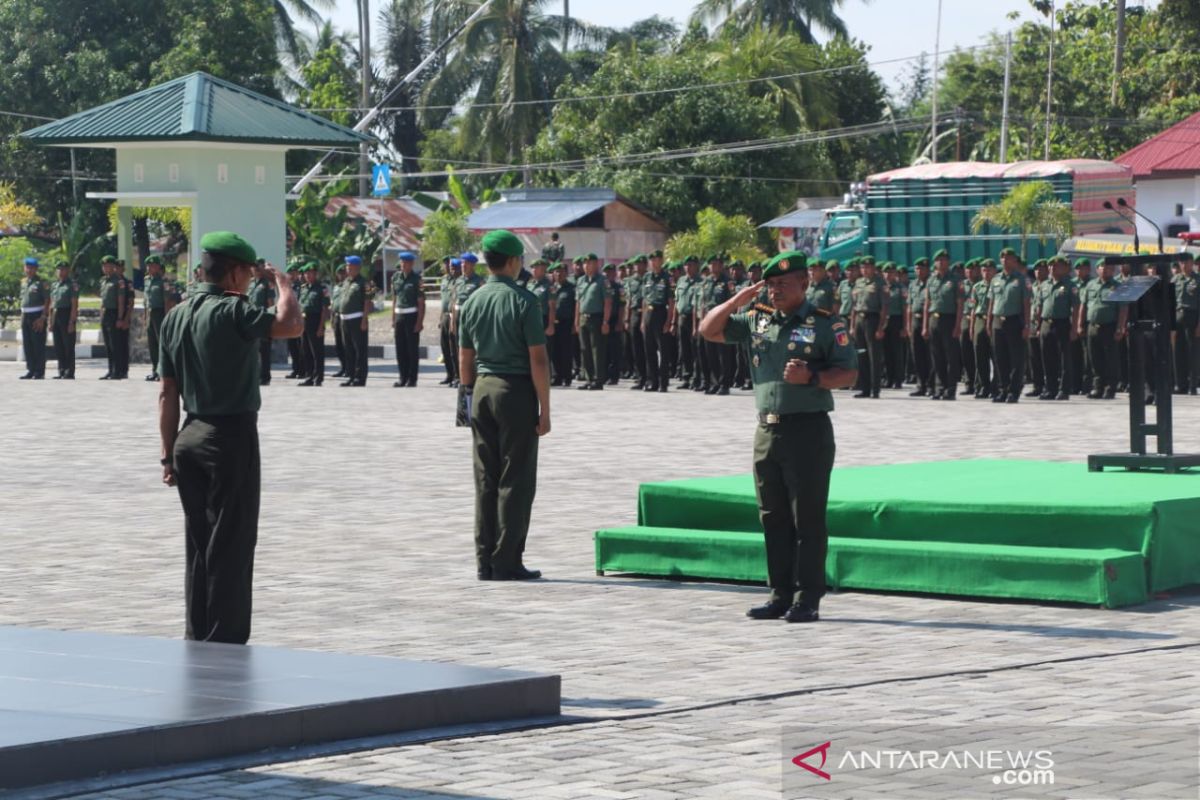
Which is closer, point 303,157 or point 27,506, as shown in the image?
point 27,506

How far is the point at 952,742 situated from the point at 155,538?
663 centimetres

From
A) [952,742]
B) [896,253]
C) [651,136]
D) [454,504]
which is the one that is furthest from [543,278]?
[651,136]

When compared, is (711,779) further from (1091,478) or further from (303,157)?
(303,157)

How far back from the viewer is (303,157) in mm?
64062

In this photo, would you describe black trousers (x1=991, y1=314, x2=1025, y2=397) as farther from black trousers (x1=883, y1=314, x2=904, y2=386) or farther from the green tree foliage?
the green tree foliage

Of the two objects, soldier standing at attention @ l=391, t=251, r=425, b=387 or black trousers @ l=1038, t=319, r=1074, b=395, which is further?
soldier standing at attention @ l=391, t=251, r=425, b=387

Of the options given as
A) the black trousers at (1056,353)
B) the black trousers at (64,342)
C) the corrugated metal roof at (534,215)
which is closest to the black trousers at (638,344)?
the black trousers at (1056,353)

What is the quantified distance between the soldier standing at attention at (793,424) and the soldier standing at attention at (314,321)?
2064 centimetres

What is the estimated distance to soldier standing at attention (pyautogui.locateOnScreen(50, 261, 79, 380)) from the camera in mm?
31094

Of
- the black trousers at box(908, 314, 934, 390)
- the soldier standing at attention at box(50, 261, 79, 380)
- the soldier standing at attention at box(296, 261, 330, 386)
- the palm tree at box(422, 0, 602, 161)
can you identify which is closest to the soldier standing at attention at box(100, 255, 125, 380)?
the soldier standing at attention at box(50, 261, 79, 380)

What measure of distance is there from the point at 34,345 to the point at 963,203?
17351 mm

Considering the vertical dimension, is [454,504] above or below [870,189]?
below

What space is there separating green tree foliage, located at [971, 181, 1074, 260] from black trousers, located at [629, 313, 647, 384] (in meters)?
9.26

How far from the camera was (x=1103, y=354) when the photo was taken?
25719 mm
